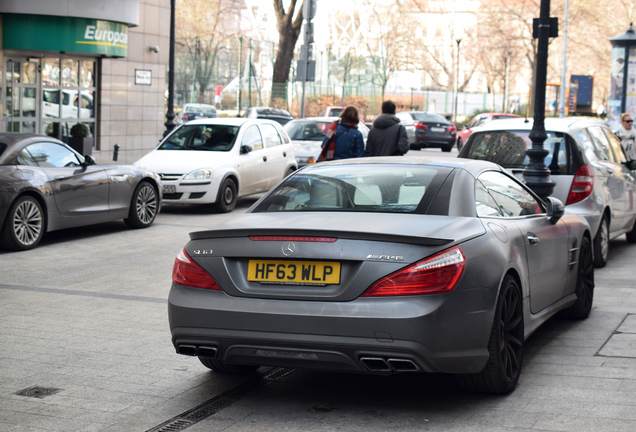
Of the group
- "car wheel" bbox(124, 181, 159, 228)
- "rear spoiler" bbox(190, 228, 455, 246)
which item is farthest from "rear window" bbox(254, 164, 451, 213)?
"car wheel" bbox(124, 181, 159, 228)

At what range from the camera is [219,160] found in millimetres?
14648

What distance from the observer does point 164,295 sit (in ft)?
25.5

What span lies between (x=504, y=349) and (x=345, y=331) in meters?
1.10

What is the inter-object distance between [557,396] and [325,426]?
4.73 feet

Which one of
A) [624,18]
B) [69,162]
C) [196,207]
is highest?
[624,18]

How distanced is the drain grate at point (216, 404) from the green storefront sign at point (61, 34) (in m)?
16.3

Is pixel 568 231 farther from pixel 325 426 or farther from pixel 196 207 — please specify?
pixel 196 207

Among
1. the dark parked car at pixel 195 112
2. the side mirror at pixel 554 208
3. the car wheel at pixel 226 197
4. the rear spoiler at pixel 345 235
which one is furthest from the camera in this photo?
the dark parked car at pixel 195 112

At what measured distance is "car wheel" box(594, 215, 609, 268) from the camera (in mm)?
9500

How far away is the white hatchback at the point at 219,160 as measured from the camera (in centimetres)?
1426

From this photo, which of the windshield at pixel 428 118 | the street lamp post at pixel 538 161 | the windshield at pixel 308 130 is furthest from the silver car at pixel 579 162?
the windshield at pixel 428 118

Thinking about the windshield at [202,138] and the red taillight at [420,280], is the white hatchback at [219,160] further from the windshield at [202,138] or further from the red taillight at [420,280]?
the red taillight at [420,280]

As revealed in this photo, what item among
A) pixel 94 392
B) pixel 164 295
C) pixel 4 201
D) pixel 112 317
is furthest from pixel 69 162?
pixel 94 392

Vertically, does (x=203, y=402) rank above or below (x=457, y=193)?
below
